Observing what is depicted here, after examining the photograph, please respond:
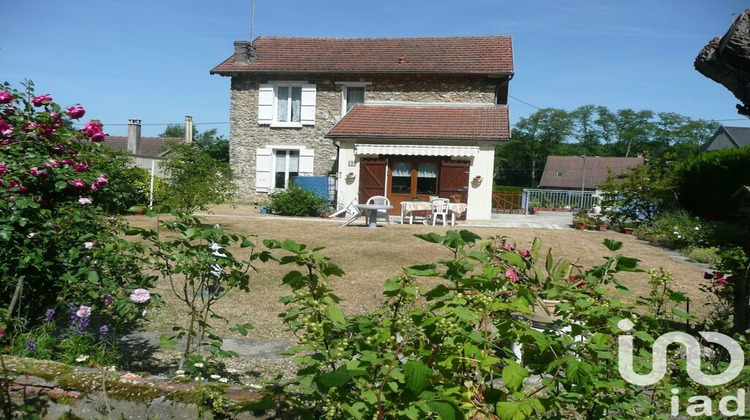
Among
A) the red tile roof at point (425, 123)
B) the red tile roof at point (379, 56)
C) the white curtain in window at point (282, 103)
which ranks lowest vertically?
the red tile roof at point (425, 123)

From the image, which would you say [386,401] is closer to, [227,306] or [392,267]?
[227,306]

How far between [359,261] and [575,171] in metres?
65.4

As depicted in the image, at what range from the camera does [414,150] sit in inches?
724

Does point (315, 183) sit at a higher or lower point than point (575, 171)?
lower

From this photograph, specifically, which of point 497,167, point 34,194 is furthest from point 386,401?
point 497,167

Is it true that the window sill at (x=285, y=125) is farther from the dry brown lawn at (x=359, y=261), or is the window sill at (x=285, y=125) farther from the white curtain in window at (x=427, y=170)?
the dry brown lawn at (x=359, y=261)

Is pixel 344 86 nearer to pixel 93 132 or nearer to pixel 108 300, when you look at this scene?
pixel 93 132

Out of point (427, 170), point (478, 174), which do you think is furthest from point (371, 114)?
point (478, 174)

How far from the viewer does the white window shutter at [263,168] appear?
2266cm

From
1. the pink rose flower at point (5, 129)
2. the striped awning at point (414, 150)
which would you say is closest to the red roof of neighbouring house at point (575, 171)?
the striped awning at point (414, 150)

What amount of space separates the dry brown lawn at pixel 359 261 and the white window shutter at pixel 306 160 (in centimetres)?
646

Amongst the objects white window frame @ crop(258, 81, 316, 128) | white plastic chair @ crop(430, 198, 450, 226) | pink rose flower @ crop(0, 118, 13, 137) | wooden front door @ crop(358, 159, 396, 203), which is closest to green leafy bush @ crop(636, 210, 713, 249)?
white plastic chair @ crop(430, 198, 450, 226)

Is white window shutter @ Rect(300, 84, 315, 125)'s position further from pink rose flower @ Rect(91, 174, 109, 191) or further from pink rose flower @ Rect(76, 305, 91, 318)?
pink rose flower @ Rect(76, 305, 91, 318)

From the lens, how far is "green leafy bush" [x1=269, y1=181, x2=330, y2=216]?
18391mm
